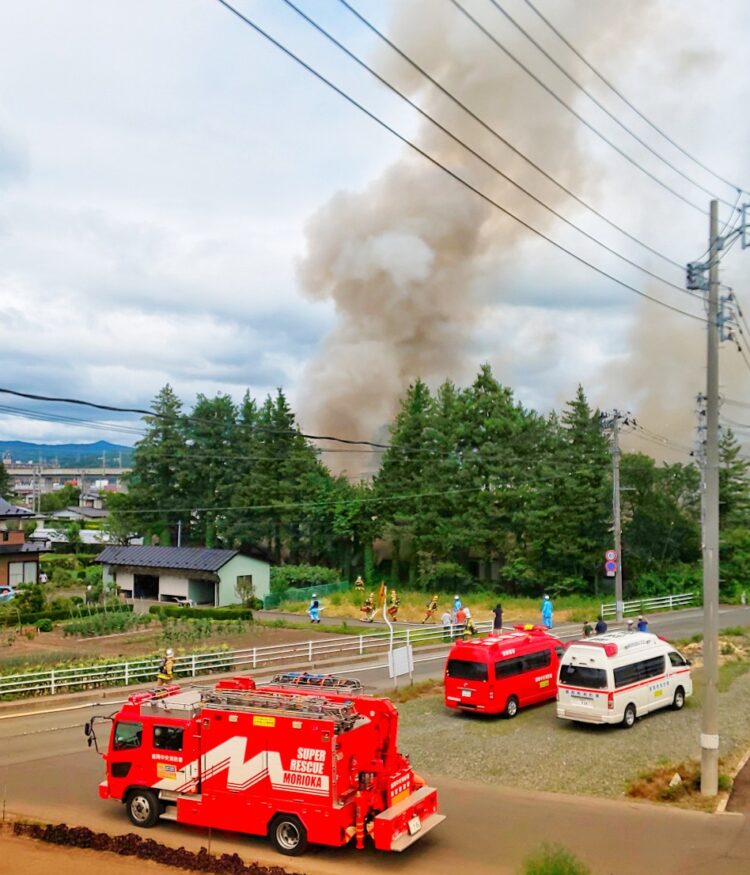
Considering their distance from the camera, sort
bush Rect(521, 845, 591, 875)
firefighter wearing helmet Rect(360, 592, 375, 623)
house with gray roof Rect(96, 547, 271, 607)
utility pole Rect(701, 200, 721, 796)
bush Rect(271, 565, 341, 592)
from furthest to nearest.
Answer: bush Rect(271, 565, 341, 592)
house with gray roof Rect(96, 547, 271, 607)
firefighter wearing helmet Rect(360, 592, 375, 623)
utility pole Rect(701, 200, 721, 796)
bush Rect(521, 845, 591, 875)

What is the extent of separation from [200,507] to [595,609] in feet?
136

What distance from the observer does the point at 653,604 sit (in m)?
47.3

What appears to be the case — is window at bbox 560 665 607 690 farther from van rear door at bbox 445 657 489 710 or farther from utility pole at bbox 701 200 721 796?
utility pole at bbox 701 200 721 796

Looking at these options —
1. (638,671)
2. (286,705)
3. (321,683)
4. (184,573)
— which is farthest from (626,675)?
(184,573)

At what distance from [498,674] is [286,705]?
9359 mm

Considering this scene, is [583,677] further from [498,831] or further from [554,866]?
[554,866]

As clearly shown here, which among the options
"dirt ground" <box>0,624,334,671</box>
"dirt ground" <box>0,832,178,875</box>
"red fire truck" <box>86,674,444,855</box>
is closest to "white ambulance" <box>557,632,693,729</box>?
"red fire truck" <box>86,674,444,855</box>

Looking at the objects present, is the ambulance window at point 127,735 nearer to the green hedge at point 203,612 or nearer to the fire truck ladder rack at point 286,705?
the fire truck ladder rack at point 286,705

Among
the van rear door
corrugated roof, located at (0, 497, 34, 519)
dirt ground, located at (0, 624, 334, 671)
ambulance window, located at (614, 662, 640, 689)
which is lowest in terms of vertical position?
dirt ground, located at (0, 624, 334, 671)

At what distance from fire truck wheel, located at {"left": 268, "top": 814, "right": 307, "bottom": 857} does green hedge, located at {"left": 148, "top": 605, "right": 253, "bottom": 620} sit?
31031 millimetres

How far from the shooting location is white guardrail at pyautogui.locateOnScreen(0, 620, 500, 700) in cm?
2372

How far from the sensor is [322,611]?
164 ft

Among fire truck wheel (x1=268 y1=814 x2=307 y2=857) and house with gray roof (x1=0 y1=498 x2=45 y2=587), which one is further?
house with gray roof (x1=0 y1=498 x2=45 y2=587)

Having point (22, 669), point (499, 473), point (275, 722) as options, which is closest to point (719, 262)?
point (275, 722)
